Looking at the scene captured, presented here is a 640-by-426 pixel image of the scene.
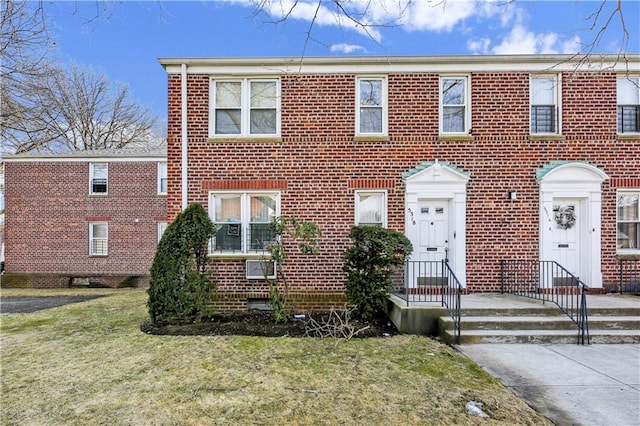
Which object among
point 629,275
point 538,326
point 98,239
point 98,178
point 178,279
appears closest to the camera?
point 538,326

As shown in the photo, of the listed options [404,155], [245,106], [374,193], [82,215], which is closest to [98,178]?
[82,215]

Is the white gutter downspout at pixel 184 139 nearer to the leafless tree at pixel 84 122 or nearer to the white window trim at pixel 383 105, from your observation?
the white window trim at pixel 383 105

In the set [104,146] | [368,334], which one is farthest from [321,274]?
[104,146]

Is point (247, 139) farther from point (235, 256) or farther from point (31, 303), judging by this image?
point (31, 303)

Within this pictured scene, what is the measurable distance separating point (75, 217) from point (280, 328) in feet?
46.0

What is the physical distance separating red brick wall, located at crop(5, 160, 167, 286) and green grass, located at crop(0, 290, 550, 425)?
9765mm

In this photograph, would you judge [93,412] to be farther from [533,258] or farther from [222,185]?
[533,258]

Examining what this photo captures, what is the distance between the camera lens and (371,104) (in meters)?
8.32

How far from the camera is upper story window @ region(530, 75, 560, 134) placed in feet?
26.8

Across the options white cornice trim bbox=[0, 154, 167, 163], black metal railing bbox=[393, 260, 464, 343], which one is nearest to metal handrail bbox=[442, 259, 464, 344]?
black metal railing bbox=[393, 260, 464, 343]

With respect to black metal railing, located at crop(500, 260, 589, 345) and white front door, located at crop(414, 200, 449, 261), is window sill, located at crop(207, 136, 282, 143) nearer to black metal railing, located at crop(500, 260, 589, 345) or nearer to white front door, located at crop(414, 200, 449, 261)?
white front door, located at crop(414, 200, 449, 261)

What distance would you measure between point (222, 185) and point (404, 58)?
17.4 feet

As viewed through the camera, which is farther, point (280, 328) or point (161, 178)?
point (161, 178)

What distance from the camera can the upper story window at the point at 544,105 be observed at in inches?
322
